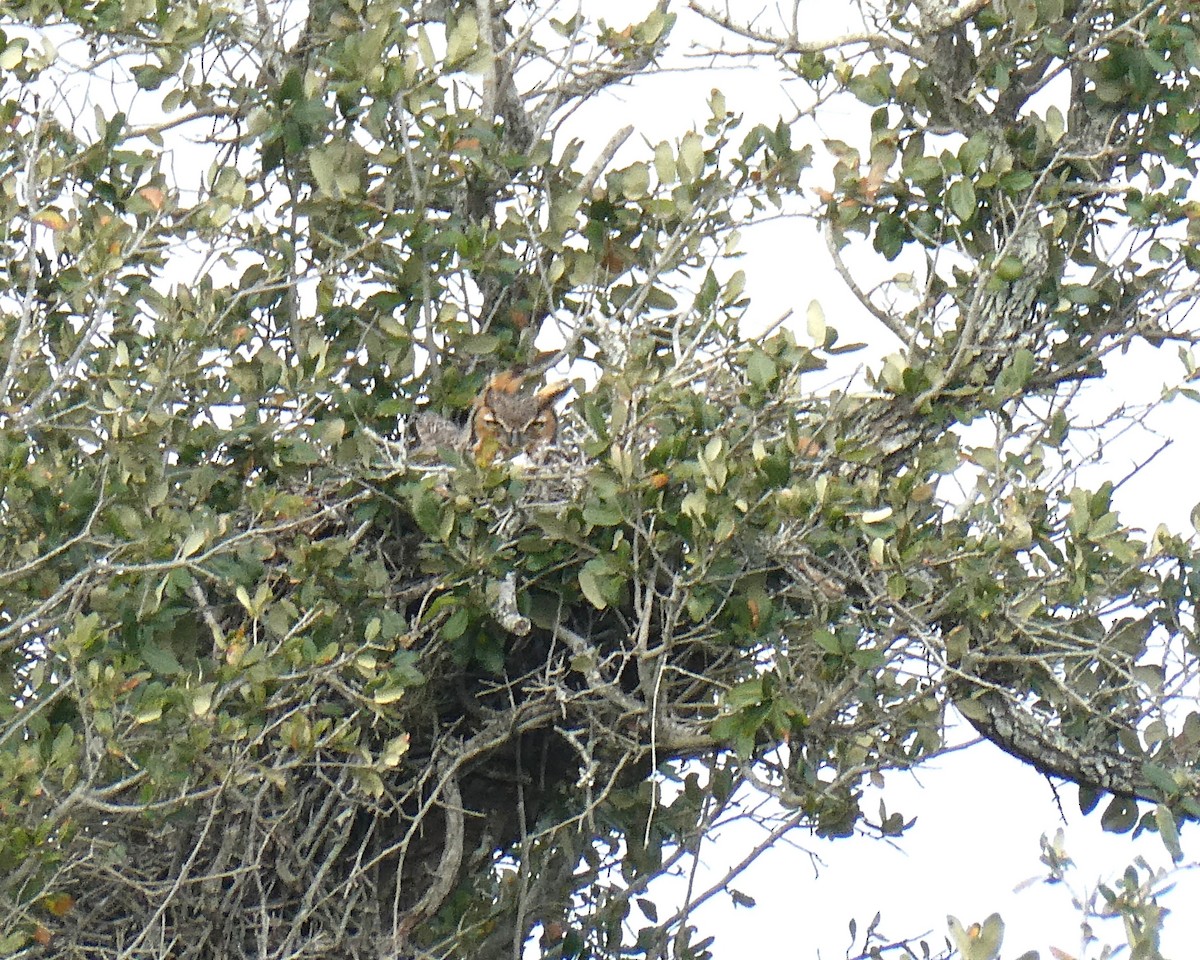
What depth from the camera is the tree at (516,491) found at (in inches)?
160

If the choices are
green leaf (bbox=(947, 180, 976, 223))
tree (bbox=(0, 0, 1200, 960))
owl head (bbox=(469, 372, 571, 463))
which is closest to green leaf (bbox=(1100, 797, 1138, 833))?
tree (bbox=(0, 0, 1200, 960))

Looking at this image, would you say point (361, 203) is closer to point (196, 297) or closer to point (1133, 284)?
point (196, 297)

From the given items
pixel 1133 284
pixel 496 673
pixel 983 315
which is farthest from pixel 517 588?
pixel 1133 284

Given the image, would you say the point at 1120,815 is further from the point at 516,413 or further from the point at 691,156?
the point at 691,156

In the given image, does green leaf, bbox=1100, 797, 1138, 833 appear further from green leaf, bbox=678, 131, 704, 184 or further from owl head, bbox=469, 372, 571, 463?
green leaf, bbox=678, 131, 704, 184

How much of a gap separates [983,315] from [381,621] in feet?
5.68

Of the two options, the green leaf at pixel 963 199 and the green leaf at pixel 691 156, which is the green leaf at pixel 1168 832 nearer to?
the green leaf at pixel 963 199

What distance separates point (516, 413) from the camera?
4.77 m

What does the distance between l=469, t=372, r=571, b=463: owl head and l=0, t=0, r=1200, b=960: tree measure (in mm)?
100

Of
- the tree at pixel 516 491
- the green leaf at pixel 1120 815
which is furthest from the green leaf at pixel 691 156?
the green leaf at pixel 1120 815

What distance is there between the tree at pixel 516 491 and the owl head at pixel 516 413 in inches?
3.9

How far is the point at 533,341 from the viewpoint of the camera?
4926mm

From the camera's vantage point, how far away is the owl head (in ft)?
15.3

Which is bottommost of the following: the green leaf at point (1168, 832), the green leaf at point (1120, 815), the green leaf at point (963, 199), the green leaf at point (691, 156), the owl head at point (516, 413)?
the green leaf at point (1168, 832)
